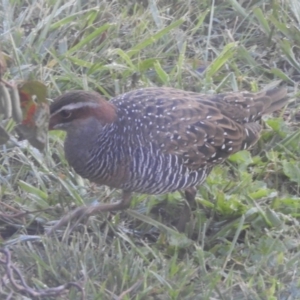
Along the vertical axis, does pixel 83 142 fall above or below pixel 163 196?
above

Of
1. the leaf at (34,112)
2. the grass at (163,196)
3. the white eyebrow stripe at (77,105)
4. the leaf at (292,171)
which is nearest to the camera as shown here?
the leaf at (34,112)

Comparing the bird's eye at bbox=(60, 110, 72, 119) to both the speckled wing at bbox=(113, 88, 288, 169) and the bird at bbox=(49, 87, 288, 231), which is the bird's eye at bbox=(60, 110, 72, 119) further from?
the speckled wing at bbox=(113, 88, 288, 169)

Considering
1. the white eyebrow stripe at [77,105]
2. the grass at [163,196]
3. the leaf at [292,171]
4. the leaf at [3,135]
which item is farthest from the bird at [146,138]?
the leaf at [3,135]

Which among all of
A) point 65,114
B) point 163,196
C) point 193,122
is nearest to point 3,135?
point 65,114

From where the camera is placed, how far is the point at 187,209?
13.8ft

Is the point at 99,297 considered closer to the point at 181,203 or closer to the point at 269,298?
the point at 269,298

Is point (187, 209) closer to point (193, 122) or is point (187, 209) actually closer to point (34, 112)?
point (193, 122)

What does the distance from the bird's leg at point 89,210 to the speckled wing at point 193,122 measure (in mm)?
328

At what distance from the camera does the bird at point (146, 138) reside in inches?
154

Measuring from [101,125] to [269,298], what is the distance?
3.52 ft

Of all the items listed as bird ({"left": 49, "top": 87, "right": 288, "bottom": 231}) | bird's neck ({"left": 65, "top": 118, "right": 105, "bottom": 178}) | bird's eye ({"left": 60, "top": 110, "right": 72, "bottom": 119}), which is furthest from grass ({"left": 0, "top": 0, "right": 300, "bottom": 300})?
bird's eye ({"left": 60, "top": 110, "right": 72, "bottom": 119})

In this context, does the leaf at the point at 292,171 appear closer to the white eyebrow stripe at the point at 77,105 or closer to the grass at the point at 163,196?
the grass at the point at 163,196

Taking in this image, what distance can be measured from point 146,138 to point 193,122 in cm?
29

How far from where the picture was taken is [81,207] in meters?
4.11
